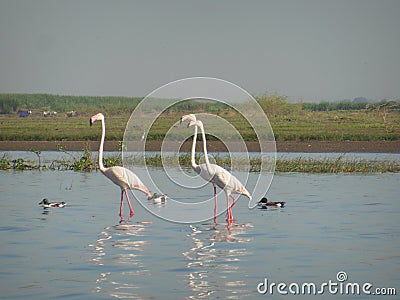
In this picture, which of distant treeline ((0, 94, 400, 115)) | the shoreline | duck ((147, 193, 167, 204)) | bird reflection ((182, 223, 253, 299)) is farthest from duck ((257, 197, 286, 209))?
distant treeline ((0, 94, 400, 115))

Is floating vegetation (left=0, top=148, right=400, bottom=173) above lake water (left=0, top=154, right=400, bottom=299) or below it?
above

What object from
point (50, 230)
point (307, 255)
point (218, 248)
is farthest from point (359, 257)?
point (50, 230)

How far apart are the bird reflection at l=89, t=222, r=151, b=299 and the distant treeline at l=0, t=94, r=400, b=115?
192 feet

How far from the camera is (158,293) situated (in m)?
10.3

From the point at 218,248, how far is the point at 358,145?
2738 cm

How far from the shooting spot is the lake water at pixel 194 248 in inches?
423

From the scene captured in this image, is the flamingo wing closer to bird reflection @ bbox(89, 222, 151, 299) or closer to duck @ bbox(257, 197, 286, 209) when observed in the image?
bird reflection @ bbox(89, 222, 151, 299)

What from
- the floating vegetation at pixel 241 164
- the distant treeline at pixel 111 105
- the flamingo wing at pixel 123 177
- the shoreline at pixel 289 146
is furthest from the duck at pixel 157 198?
the distant treeline at pixel 111 105

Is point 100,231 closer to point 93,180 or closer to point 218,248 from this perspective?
point 218,248

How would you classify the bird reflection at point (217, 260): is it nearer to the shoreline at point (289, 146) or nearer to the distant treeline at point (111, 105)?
the shoreline at point (289, 146)

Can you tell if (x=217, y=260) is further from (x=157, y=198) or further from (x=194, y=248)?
(x=157, y=198)

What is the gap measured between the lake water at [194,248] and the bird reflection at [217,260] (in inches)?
0.6

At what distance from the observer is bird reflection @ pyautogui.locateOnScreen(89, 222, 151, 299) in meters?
10.6

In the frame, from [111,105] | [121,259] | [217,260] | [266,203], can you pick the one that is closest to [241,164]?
[266,203]
